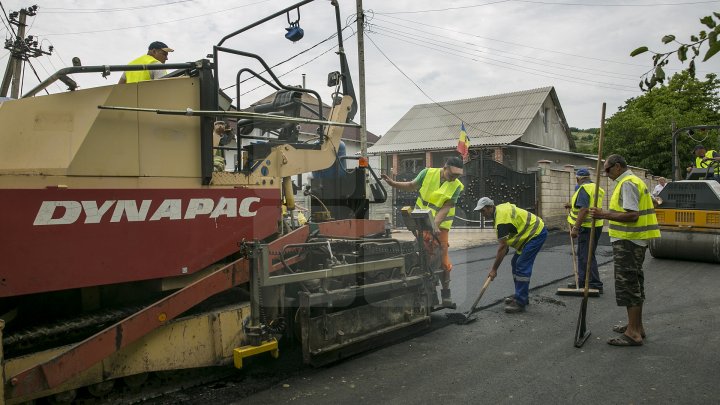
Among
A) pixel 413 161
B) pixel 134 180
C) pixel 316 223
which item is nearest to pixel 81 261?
pixel 134 180

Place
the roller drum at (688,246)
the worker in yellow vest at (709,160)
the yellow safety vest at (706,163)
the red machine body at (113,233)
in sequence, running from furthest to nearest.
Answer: the yellow safety vest at (706,163)
the worker in yellow vest at (709,160)
the roller drum at (688,246)
the red machine body at (113,233)

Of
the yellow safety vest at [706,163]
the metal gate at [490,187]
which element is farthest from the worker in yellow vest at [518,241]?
the metal gate at [490,187]

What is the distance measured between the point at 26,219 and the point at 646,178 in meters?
24.6

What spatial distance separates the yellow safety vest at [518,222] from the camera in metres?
5.93

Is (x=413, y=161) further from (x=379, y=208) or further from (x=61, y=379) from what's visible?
(x=61, y=379)

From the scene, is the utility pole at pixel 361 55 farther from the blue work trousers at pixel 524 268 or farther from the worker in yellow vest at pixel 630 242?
the worker in yellow vest at pixel 630 242

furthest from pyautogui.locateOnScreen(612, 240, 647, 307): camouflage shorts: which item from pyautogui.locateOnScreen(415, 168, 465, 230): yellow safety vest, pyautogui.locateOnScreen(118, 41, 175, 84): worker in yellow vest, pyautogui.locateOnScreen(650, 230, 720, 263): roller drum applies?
pyautogui.locateOnScreen(650, 230, 720, 263): roller drum

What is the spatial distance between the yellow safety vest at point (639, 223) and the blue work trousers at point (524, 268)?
1178mm

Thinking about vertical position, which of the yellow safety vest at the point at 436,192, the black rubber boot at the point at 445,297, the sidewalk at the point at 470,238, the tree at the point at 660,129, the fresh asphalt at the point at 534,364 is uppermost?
the tree at the point at 660,129

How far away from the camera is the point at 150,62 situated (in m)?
3.69

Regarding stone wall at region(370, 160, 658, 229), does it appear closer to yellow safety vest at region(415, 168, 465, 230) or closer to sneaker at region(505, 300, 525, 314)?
yellow safety vest at region(415, 168, 465, 230)

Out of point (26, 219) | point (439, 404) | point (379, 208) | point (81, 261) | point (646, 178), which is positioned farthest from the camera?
point (646, 178)

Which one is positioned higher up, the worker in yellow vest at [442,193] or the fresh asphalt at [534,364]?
the worker in yellow vest at [442,193]

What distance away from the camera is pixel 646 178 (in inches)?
902
